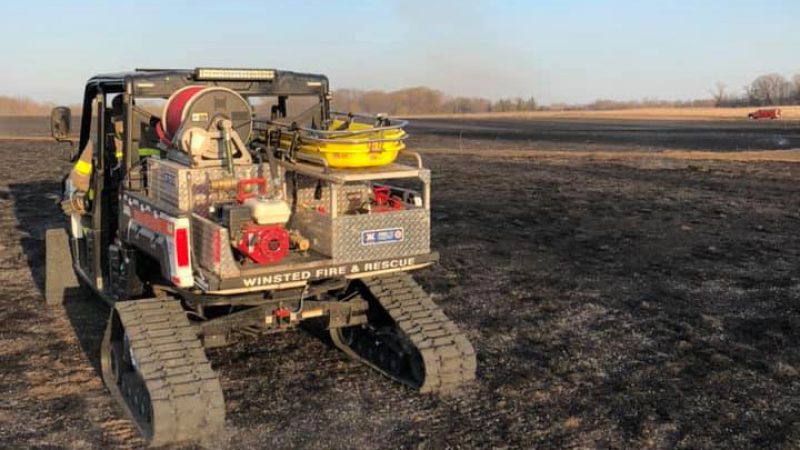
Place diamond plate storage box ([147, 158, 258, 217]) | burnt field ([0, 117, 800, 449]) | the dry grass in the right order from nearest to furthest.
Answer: burnt field ([0, 117, 800, 449]) → diamond plate storage box ([147, 158, 258, 217]) → the dry grass

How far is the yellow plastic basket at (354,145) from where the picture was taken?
607 cm

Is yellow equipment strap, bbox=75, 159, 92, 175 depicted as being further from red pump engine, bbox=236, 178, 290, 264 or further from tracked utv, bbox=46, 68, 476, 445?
red pump engine, bbox=236, 178, 290, 264

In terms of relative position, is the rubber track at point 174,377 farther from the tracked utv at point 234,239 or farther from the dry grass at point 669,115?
the dry grass at point 669,115

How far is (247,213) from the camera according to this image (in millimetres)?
5805

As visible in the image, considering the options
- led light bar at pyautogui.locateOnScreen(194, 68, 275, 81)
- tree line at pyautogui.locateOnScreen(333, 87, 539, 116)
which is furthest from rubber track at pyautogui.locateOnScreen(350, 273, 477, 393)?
tree line at pyautogui.locateOnScreen(333, 87, 539, 116)

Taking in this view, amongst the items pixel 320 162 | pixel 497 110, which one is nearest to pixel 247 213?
pixel 320 162

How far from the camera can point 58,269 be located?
30.8 feet

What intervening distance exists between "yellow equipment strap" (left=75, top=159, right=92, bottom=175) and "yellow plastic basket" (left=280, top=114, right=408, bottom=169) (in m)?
2.86

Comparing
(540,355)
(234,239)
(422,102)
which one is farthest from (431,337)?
(422,102)

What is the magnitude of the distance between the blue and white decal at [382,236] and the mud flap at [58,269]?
4864 mm

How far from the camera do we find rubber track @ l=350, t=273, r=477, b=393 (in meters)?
6.42

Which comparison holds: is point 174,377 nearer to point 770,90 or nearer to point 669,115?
point 669,115

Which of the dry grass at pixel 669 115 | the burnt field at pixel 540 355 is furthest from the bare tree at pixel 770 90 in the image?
the burnt field at pixel 540 355

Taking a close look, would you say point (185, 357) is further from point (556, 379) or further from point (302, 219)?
point (556, 379)
